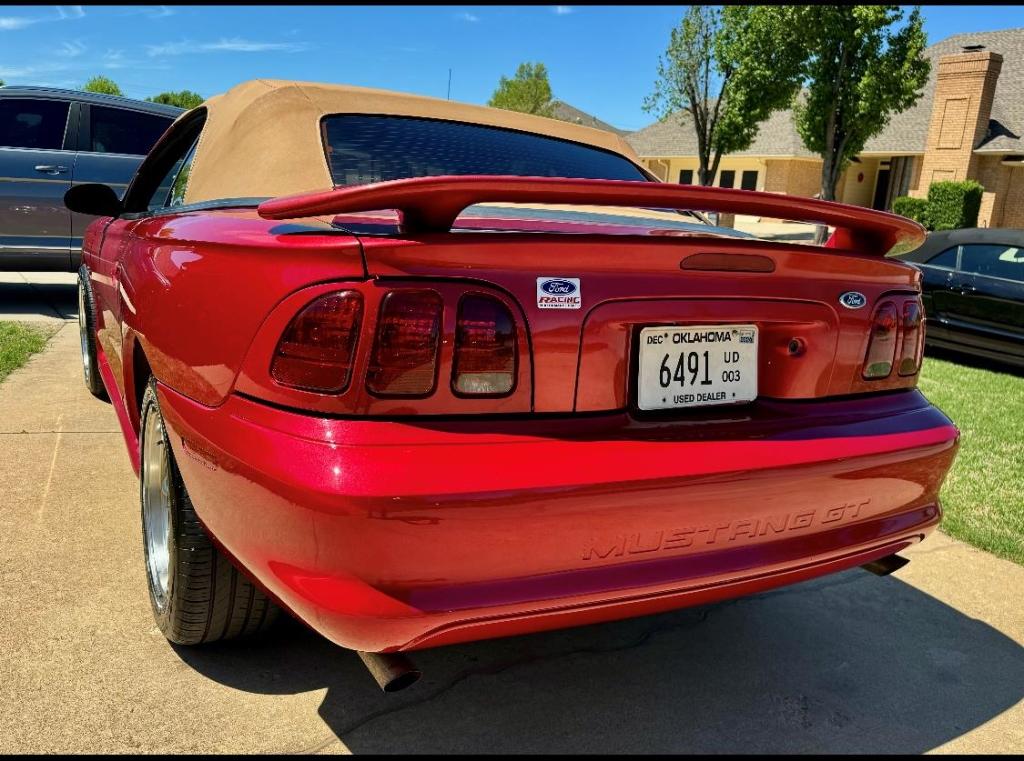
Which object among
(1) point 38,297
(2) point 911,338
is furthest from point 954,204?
(2) point 911,338

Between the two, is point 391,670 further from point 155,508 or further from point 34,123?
point 34,123

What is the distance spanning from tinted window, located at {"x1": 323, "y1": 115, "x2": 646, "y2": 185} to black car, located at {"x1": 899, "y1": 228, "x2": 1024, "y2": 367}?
5892 millimetres

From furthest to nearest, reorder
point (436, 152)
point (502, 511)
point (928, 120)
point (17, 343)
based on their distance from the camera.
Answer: point (928, 120) < point (17, 343) < point (436, 152) < point (502, 511)

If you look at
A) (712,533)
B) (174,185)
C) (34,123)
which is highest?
(34,123)

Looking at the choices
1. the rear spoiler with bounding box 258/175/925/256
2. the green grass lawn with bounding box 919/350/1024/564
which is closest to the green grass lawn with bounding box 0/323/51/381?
the rear spoiler with bounding box 258/175/925/256

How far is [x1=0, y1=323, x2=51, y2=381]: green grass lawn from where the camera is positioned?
5570 millimetres

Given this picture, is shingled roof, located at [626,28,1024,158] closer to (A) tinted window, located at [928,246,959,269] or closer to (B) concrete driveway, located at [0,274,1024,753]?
(A) tinted window, located at [928,246,959,269]

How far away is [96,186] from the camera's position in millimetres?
3398

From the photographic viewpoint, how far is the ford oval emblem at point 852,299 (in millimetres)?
2109

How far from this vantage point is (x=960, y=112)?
91.4 ft

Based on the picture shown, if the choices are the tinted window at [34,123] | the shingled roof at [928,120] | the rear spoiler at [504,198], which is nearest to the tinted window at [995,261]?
the rear spoiler at [504,198]

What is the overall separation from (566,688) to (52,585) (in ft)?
Answer: 5.45

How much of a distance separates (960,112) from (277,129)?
3083cm

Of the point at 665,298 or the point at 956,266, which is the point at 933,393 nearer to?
the point at 956,266
